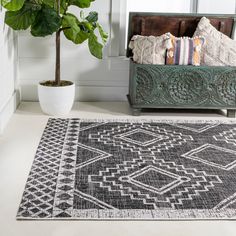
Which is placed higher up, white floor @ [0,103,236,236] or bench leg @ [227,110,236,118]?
bench leg @ [227,110,236,118]

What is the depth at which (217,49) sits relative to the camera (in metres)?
4.39

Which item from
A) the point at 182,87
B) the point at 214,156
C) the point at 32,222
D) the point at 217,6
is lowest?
the point at 32,222

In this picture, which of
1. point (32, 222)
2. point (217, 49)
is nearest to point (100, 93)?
point (217, 49)

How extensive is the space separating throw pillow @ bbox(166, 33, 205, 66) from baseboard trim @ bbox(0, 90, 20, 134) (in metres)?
1.37

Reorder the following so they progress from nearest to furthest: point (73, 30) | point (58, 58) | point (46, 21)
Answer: point (46, 21) → point (73, 30) → point (58, 58)

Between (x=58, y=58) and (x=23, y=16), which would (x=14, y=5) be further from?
(x=58, y=58)

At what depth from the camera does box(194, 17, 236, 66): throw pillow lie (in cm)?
436

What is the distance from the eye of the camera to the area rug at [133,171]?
2684 millimetres

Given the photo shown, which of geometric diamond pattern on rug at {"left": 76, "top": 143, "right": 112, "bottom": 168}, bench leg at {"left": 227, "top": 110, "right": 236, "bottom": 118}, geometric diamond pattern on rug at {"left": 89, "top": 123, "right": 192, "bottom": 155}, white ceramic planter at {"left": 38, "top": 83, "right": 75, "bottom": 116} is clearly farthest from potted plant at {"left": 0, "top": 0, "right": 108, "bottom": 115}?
bench leg at {"left": 227, "top": 110, "right": 236, "bottom": 118}

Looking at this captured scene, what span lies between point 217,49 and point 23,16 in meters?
1.66

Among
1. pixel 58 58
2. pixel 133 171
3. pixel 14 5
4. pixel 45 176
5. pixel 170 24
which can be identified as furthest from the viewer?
pixel 170 24

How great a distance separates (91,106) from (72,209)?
2116 mm

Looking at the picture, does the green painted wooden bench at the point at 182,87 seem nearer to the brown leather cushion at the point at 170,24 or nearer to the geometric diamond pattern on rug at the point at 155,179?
the brown leather cushion at the point at 170,24

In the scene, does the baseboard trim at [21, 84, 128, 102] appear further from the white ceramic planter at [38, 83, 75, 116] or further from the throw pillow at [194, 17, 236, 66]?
the throw pillow at [194, 17, 236, 66]
